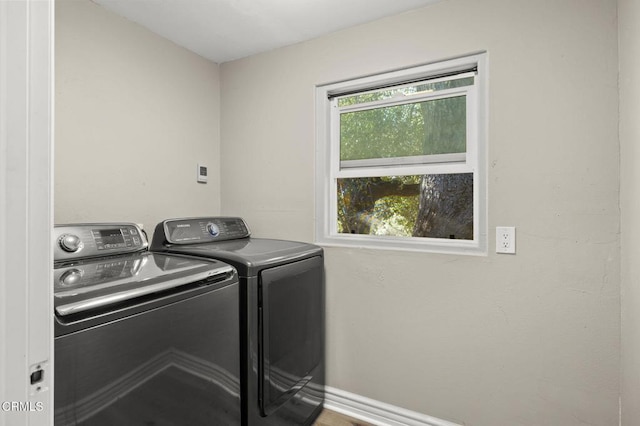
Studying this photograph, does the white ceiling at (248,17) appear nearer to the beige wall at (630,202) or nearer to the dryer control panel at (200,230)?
the beige wall at (630,202)

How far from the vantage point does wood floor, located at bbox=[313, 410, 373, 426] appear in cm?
192

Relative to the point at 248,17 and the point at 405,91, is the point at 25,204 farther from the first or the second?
the point at 405,91

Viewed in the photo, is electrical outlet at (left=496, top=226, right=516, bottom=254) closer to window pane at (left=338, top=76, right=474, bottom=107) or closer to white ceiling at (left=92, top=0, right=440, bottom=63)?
window pane at (left=338, top=76, right=474, bottom=107)

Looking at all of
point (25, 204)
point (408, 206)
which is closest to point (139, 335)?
point (25, 204)

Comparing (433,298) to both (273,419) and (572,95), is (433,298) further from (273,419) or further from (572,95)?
(572,95)

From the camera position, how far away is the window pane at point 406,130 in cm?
186

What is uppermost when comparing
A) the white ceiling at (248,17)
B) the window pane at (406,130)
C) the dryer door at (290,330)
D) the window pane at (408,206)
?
the white ceiling at (248,17)

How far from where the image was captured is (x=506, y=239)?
1.61m

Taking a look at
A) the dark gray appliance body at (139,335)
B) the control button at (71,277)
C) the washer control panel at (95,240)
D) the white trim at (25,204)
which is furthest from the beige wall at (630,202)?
the washer control panel at (95,240)

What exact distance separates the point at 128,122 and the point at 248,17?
3.05ft

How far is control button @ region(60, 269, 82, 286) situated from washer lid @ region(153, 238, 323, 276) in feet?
1.73

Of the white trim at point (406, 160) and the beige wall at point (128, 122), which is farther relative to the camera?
the white trim at point (406, 160)

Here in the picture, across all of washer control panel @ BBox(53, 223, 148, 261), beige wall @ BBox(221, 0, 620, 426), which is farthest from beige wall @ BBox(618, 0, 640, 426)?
washer control panel @ BBox(53, 223, 148, 261)

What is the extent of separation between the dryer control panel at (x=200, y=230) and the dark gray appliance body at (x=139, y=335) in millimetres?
260
